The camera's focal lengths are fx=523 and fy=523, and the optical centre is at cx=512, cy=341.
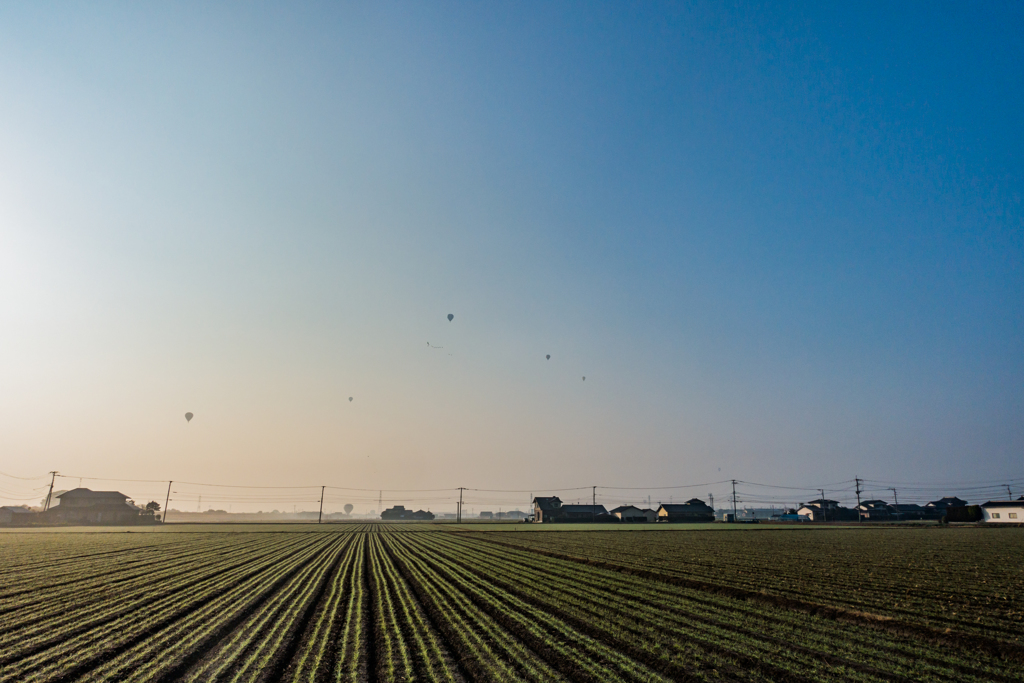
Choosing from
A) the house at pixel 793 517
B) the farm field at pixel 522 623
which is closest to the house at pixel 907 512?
the house at pixel 793 517

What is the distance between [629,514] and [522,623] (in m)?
132

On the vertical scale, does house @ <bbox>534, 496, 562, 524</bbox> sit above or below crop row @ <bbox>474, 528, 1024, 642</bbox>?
below

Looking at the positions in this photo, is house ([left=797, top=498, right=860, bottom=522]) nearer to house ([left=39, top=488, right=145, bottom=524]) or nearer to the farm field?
the farm field

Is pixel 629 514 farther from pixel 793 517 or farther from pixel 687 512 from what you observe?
pixel 793 517

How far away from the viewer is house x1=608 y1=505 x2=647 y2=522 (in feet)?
452

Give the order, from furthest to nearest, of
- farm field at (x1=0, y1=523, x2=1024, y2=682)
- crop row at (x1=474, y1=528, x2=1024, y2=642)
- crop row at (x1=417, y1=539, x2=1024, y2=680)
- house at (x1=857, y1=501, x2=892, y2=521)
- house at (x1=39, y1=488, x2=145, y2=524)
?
1. house at (x1=857, y1=501, x2=892, y2=521)
2. house at (x1=39, y1=488, x2=145, y2=524)
3. crop row at (x1=474, y1=528, x2=1024, y2=642)
4. crop row at (x1=417, y1=539, x2=1024, y2=680)
5. farm field at (x1=0, y1=523, x2=1024, y2=682)

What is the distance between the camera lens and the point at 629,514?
139000 millimetres

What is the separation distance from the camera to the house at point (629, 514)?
137625 mm

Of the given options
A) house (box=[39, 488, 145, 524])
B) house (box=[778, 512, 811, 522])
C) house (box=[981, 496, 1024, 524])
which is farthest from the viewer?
house (box=[778, 512, 811, 522])

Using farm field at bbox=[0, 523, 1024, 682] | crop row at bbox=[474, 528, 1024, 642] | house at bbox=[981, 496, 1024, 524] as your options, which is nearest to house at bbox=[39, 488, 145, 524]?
farm field at bbox=[0, 523, 1024, 682]

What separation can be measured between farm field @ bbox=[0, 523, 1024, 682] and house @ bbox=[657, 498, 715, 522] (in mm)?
112622

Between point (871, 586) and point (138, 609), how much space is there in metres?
28.8

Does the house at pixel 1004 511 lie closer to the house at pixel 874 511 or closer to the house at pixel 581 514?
the house at pixel 874 511

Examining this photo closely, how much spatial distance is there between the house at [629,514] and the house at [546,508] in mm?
15026
